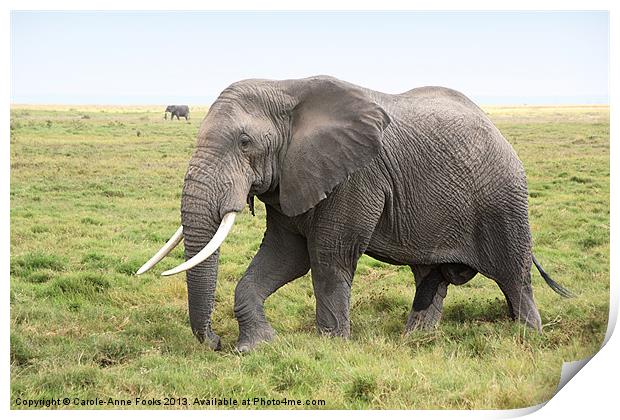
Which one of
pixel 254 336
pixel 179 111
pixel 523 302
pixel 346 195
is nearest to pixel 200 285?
pixel 254 336

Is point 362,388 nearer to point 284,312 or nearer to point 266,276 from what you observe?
point 266,276

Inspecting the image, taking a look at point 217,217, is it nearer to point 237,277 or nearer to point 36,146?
point 237,277

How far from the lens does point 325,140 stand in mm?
5434

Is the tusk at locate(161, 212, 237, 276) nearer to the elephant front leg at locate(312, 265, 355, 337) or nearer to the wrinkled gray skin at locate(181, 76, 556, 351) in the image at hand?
the wrinkled gray skin at locate(181, 76, 556, 351)

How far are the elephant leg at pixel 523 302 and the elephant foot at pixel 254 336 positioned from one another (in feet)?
6.14

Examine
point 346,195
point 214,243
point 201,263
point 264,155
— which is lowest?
point 201,263

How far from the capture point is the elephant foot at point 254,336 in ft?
18.8

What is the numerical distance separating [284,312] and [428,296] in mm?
1190

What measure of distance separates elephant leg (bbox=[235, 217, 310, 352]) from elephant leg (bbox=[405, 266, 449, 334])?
969mm

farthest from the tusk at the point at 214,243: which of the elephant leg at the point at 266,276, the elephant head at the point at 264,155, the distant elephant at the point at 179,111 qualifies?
the distant elephant at the point at 179,111

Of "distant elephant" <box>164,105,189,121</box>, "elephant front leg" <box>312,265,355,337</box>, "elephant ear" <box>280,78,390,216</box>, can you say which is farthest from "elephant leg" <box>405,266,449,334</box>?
"distant elephant" <box>164,105,189,121</box>

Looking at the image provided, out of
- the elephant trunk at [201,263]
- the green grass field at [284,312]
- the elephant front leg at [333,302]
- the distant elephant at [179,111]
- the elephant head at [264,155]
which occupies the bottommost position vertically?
the distant elephant at [179,111]

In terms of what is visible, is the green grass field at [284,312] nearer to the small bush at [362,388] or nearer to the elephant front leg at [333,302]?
the small bush at [362,388]

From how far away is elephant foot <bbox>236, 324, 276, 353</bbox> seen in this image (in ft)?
18.8
